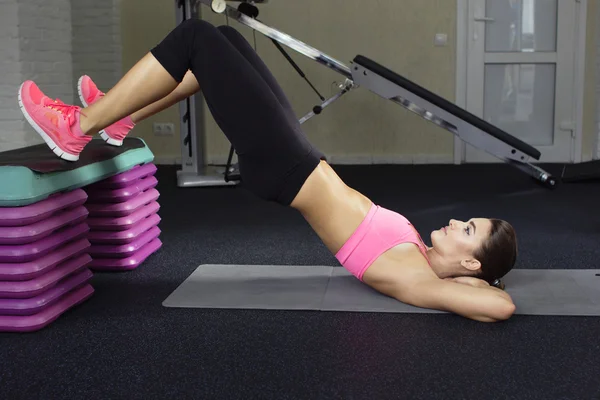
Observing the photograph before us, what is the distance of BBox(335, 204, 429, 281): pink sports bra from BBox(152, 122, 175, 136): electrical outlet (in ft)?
13.4

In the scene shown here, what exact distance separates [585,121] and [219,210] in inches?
133

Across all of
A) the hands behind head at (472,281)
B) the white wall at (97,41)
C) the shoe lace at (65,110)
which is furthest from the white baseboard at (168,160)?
the hands behind head at (472,281)

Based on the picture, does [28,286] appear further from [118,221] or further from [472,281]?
[472,281]

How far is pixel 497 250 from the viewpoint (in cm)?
202

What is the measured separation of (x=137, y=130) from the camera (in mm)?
6039

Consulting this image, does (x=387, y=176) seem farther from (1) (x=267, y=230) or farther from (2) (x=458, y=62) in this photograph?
(1) (x=267, y=230)

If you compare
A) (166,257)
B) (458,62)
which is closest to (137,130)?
(458,62)

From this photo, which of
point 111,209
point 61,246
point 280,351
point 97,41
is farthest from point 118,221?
point 97,41

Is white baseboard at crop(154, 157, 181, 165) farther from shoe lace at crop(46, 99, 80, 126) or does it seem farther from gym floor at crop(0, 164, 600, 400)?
shoe lace at crop(46, 99, 80, 126)

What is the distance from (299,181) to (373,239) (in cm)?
28

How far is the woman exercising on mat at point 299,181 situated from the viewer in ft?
6.58

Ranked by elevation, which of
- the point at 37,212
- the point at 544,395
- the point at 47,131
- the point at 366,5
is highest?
the point at 366,5

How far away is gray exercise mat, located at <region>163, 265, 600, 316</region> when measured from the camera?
2.16m

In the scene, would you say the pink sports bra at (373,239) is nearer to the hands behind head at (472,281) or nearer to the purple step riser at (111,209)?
the hands behind head at (472,281)
